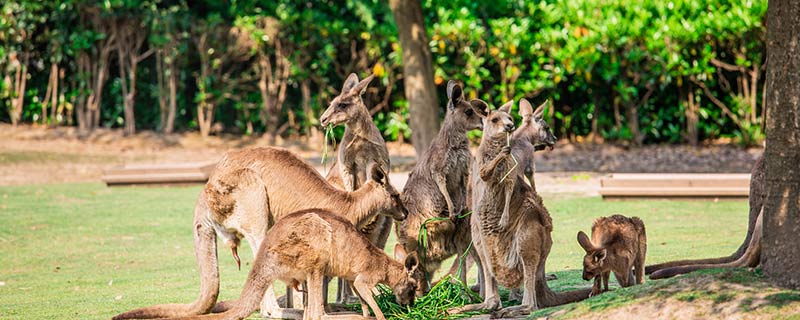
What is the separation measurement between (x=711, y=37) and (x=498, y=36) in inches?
133

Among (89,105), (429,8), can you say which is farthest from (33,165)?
(429,8)

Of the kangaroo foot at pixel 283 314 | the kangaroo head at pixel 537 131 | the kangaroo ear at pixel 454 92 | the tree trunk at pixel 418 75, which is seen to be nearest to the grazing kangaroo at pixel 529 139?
the kangaroo head at pixel 537 131

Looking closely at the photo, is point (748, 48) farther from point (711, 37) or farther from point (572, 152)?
point (572, 152)

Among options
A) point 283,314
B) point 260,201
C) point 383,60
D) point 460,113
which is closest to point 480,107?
point 460,113

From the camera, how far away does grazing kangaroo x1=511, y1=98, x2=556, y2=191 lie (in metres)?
7.57

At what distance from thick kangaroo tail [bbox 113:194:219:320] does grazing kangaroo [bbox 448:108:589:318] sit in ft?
4.99

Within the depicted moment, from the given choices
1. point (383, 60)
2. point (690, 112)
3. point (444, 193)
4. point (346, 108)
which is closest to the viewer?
point (444, 193)

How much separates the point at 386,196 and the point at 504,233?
0.80 meters

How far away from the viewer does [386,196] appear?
22.1 feet

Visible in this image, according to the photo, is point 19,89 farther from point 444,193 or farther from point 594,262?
point 594,262

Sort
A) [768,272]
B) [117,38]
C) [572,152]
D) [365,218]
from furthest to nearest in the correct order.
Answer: [117,38] → [572,152] → [365,218] → [768,272]

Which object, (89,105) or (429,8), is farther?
(89,105)

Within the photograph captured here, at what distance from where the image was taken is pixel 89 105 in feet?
64.4

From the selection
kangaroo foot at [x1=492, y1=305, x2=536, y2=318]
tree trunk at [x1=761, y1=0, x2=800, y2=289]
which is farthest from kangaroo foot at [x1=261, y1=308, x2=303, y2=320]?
tree trunk at [x1=761, y1=0, x2=800, y2=289]
